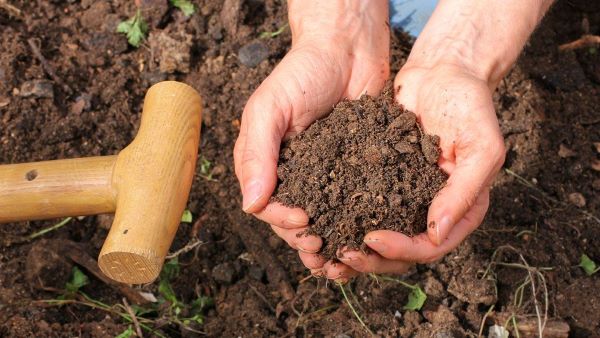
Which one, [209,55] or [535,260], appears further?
[209,55]

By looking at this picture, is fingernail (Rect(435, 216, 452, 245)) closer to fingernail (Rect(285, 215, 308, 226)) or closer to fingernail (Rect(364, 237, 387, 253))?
fingernail (Rect(364, 237, 387, 253))

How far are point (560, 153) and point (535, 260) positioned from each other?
0.63 m

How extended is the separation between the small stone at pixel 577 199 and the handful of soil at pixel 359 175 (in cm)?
109

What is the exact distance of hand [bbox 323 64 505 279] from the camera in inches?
83.3

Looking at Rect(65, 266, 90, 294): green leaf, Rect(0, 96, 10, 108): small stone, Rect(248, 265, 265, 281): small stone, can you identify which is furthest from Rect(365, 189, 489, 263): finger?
Rect(0, 96, 10, 108): small stone

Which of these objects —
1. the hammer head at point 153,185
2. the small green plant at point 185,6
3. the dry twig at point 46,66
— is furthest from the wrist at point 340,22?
the dry twig at point 46,66

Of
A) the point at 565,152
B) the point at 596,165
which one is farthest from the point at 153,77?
the point at 596,165

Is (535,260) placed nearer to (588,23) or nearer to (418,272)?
(418,272)

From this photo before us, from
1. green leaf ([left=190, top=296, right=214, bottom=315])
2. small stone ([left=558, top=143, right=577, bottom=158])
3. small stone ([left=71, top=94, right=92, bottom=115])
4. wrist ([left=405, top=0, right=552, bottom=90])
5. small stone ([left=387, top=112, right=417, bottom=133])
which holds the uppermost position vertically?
wrist ([left=405, top=0, right=552, bottom=90])

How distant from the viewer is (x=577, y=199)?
120 inches

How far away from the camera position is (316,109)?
249 cm

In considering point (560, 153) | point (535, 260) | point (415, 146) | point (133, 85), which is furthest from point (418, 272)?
point (133, 85)

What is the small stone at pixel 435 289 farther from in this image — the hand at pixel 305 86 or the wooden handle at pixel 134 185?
the wooden handle at pixel 134 185

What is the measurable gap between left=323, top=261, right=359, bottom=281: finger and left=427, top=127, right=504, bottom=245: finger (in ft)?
1.12
